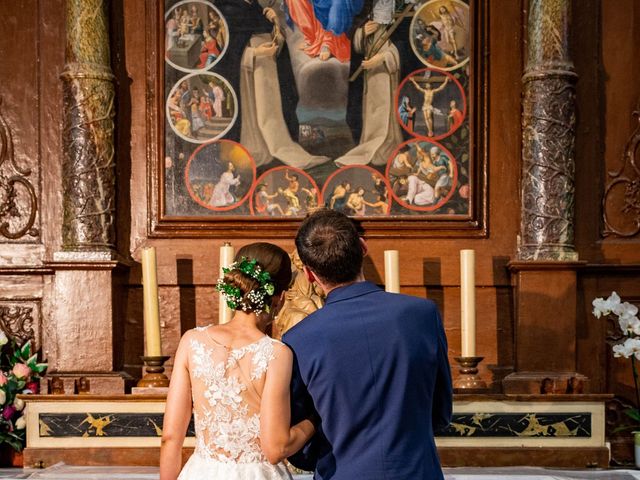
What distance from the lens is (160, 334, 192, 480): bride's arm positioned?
4.12m

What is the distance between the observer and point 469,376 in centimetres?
651

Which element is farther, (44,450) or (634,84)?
(634,84)

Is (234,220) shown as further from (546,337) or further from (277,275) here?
(277,275)

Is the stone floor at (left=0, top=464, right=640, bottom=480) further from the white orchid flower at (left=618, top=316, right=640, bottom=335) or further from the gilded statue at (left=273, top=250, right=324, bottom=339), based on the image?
the gilded statue at (left=273, top=250, right=324, bottom=339)

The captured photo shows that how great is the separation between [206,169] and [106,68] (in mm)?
921

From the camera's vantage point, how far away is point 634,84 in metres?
7.29

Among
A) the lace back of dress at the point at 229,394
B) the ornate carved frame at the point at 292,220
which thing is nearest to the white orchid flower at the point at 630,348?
the ornate carved frame at the point at 292,220

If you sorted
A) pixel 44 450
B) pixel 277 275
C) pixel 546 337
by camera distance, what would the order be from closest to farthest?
1. pixel 277 275
2. pixel 44 450
3. pixel 546 337

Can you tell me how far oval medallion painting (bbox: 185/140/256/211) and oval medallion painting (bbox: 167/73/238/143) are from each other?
11cm

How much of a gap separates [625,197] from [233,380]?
158 inches

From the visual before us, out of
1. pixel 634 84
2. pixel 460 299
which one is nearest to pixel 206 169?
pixel 460 299

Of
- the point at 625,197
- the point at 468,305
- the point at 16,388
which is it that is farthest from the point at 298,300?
the point at 625,197

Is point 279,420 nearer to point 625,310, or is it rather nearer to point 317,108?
point 625,310

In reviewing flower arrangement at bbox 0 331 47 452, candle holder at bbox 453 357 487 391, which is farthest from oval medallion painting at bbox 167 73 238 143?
candle holder at bbox 453 357 487 391
